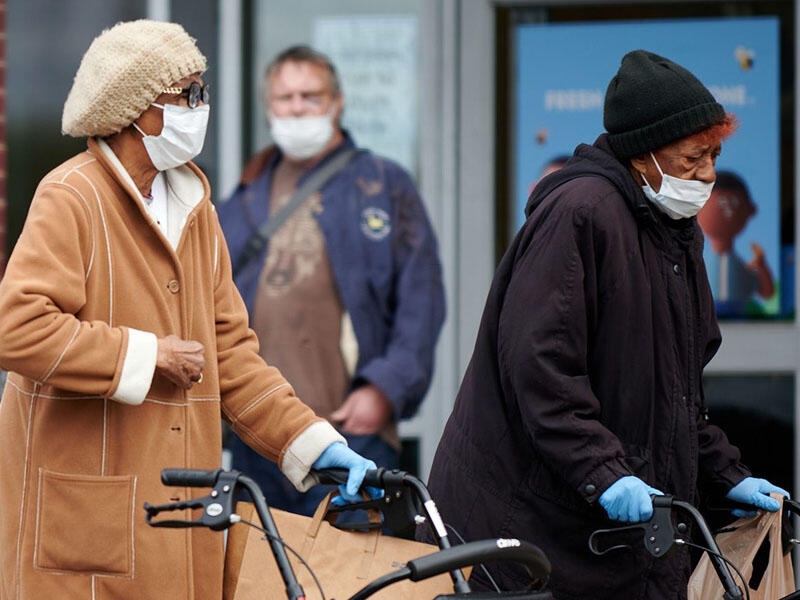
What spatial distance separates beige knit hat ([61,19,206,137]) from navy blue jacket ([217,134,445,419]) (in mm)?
2451

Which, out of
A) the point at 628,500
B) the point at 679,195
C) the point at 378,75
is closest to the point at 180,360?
the point at 628,500

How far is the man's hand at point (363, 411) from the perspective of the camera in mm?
5988

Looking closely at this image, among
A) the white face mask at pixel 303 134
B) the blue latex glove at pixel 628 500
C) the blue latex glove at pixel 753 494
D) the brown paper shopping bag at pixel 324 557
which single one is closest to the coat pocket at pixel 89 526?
the brown paper shopping bag at pixel 324 557

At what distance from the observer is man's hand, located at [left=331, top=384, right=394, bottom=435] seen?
5.99 meters

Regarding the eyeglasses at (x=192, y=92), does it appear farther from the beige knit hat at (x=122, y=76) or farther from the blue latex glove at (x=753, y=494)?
the blue latex glove at (x=753, y=494)

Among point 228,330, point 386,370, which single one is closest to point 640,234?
point 228,330

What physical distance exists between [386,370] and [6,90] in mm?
2041

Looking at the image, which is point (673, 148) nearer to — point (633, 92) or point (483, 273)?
point (633, 92)

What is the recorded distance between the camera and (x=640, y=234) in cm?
378

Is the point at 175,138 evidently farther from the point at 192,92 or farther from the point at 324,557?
the point at 324,557

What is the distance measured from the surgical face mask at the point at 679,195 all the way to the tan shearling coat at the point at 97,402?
1013 millimetres

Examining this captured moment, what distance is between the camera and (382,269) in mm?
6016

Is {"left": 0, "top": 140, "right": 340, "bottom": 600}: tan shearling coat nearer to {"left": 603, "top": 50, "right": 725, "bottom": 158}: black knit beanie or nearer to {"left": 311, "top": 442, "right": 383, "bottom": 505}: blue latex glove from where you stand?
{"left": 311, "top": 442, "right": 383, "bottom": 505}: blue latex glove

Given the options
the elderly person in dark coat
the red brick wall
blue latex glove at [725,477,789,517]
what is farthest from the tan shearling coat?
the red brick wall
